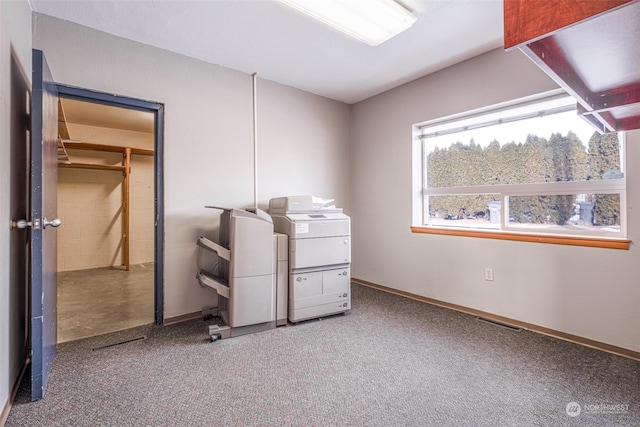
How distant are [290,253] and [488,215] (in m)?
2.00

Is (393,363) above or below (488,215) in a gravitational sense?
below

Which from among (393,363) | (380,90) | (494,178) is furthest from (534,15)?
(380,90)

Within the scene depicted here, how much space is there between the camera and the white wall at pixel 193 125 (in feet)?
7.66

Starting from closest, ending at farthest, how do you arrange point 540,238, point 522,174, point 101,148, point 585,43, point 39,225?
point 585,43 < point 39,225 < point 540,238 < point 522,174 < point 101,148

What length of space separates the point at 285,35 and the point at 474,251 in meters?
2.62

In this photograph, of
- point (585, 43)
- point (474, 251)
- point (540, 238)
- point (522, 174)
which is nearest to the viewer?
point (585, 43)

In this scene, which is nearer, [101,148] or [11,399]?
[11,399]

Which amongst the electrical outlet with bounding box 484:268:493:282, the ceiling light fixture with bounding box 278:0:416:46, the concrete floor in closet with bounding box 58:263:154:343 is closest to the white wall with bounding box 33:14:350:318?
the concrete floor in closet with bounding box 58:263:154:343

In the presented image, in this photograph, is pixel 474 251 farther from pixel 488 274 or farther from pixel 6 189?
pixel 6 189

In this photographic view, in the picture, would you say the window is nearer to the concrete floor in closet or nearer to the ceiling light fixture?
the ceiling light fixture

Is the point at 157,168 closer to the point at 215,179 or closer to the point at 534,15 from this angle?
the point at 215,179

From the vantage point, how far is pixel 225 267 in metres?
2.64

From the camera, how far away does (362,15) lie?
2.08m

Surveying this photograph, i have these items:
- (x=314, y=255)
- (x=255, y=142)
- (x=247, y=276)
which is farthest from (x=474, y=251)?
(x=255, y=142)
